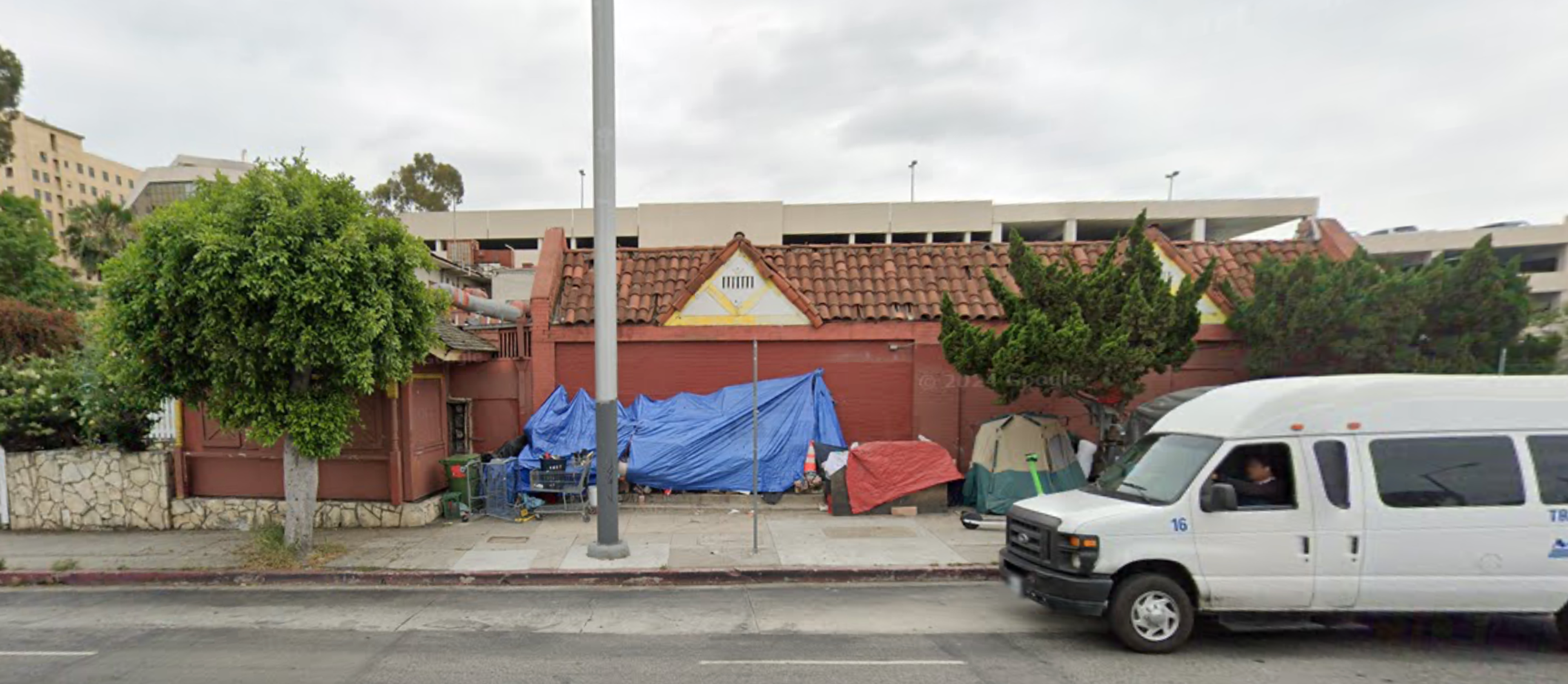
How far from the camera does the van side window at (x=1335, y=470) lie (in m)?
5.32

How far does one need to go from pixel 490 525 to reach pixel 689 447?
323cm

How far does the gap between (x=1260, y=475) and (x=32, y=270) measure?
33.2m

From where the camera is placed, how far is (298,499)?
8.19m

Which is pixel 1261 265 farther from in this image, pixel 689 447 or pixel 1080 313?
pixel 689 447

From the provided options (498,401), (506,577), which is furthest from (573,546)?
(498,401)

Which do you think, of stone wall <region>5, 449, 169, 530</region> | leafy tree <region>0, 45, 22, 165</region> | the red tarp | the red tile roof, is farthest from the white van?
leafy tree <region>0, 45, 22, 165</region>

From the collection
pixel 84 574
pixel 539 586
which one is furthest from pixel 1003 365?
pixel 84 574

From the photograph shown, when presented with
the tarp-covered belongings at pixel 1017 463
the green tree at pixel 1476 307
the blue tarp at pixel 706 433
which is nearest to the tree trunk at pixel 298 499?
the blue tarp at pixel 706 433

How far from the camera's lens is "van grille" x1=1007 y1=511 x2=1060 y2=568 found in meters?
5.61

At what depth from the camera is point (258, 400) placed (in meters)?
7.57

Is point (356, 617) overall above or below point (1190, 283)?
below

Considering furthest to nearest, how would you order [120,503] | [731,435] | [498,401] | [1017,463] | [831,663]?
[498,401] < [731,435] < [1017,463] < [120,503] < [831,663]

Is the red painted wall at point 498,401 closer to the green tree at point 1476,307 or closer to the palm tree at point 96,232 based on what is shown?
the green tree at point 1476,307

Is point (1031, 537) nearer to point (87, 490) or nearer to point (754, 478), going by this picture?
point (754, 478)
